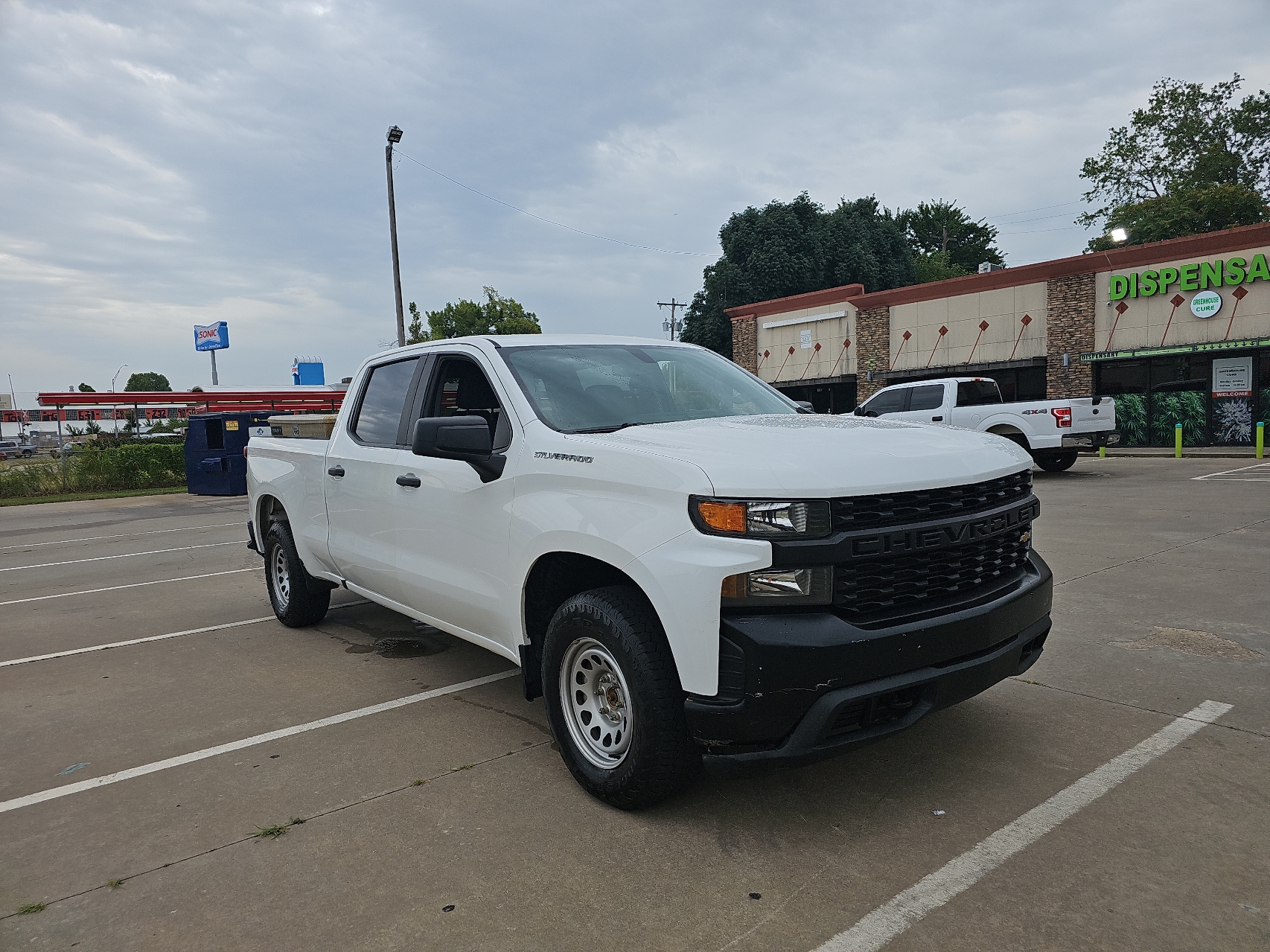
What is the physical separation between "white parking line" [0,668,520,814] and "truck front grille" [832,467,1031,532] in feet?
8.95

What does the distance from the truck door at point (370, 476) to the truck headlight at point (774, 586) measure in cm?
234

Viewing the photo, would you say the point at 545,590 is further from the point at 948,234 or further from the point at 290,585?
the point at 948,234

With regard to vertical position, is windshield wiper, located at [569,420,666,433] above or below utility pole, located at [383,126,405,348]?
below

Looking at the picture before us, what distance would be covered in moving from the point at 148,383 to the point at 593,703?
393 feet

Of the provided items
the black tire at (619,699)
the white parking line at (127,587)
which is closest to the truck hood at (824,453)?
the black tire at (619,699)

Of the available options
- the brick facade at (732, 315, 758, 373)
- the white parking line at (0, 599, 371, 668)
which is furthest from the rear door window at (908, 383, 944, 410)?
the brick facade at (732, 315, 758, 373)

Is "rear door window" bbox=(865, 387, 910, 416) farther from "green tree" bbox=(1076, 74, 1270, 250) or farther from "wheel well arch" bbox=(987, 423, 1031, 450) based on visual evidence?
"green tree" bbox=(1076, 74, 1270, 250)

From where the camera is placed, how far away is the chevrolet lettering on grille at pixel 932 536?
112 inches

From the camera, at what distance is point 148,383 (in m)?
107

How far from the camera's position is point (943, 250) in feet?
200

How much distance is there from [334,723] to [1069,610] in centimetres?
470

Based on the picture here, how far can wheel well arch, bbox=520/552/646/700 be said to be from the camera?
350cm

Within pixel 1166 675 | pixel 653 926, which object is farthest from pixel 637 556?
pixel 1166 675

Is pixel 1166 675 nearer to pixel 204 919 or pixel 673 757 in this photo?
pixel 673 757
